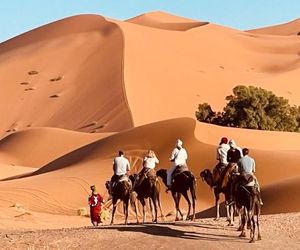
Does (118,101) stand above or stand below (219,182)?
above

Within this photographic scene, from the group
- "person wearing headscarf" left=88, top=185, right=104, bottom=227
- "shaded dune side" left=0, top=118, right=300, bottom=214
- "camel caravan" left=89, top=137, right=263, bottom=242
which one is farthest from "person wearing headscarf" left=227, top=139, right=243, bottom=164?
"shaded dune side" left=0, top=118, right=300, bottom=214

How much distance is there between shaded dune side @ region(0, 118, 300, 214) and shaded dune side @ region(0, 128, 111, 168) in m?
12.3

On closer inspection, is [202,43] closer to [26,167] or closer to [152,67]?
[152,67]

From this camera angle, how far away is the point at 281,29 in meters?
161

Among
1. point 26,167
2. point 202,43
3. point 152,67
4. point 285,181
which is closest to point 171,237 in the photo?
point 285,181

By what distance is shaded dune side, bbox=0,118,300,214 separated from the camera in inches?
1336

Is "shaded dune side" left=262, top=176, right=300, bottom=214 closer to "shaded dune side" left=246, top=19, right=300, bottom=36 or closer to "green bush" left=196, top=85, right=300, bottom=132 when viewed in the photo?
"green bush" left=196, top=85, right=300, bottom=132

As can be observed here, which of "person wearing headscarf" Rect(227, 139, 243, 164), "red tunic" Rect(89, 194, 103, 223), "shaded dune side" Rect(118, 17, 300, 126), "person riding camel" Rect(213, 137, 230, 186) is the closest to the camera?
"person wearing headscarf" Rect(227, 139, 243, 164)

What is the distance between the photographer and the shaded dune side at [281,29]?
157 metres

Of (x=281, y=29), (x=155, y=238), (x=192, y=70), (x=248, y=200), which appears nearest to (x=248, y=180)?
(x=248, y=200)

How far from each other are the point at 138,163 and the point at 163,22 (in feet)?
287

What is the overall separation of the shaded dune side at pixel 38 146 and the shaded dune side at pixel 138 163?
12262 mm

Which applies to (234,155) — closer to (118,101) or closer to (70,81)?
(118,101)

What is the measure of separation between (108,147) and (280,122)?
706 inches
